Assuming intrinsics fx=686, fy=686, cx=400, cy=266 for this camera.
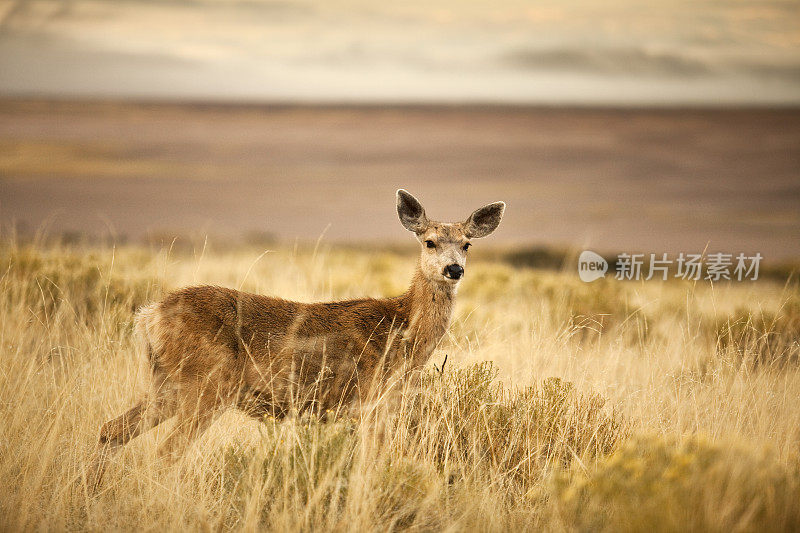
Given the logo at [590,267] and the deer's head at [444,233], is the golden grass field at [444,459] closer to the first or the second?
the deer's head at [444,233]

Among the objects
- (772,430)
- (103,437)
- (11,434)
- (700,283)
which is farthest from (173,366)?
(700,283)

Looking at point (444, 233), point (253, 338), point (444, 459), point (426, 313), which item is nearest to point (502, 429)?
point (444, 459)

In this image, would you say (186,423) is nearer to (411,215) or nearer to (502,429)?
(502,429)

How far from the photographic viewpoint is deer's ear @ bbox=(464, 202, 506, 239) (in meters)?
6.21

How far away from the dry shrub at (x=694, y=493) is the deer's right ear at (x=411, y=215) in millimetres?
2748

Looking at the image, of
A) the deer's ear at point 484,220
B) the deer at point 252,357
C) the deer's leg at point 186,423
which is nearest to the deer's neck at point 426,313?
the deer at point 252,357

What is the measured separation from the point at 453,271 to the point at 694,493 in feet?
8.18

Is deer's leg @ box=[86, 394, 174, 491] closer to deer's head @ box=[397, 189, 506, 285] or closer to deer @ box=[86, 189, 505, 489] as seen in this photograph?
deer @ box=[86, 189, 505, 489]

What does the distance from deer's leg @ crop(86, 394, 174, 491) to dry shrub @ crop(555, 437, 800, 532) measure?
8.95ft

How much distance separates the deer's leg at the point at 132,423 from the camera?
15.7ft

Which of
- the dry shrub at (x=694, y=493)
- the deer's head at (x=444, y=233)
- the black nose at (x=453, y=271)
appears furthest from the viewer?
the deer's head at (x=444, y=233)

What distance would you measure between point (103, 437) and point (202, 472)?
2.83ft

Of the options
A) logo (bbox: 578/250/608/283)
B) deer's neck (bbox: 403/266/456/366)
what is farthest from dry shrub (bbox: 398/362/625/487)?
logo (bbox: 578/250/608/283)

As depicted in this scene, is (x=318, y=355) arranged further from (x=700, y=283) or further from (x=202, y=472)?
(x=700, y=283)
